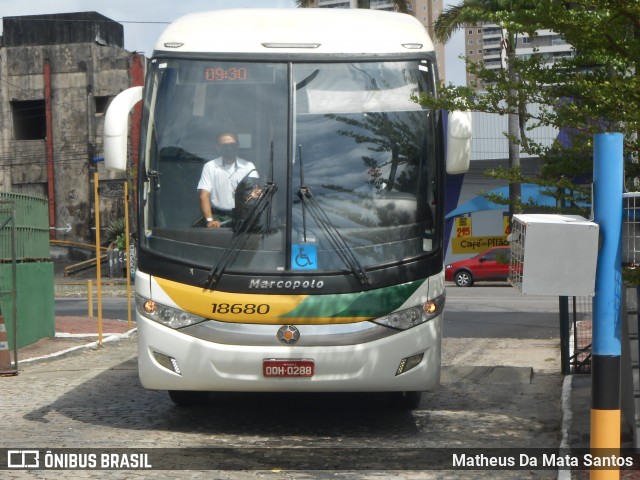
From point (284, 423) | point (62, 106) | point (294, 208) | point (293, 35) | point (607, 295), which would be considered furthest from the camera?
point (62, 106)

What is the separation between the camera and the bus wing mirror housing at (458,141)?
8641 millimetres

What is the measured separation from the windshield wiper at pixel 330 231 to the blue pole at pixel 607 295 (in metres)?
3.42

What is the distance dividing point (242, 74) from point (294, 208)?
132 cm

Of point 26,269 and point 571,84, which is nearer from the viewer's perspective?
point 571,84

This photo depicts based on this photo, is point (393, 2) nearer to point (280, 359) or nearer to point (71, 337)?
point (71, 337)

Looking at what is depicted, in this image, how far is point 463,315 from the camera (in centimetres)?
2086

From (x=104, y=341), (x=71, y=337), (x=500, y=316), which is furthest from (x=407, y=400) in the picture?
(x=500, y=316)

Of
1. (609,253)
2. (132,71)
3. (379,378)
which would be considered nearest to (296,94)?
(379,378)

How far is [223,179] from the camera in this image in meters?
8.55

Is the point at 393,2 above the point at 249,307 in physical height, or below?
above

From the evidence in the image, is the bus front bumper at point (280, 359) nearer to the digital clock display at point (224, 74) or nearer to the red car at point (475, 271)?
the digital clock display at point (224, 74)

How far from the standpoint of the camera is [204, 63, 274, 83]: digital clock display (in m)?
8.80

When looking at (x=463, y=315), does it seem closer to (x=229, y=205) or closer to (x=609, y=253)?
(x=229, y=205)

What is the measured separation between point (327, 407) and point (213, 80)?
11.6 feet
